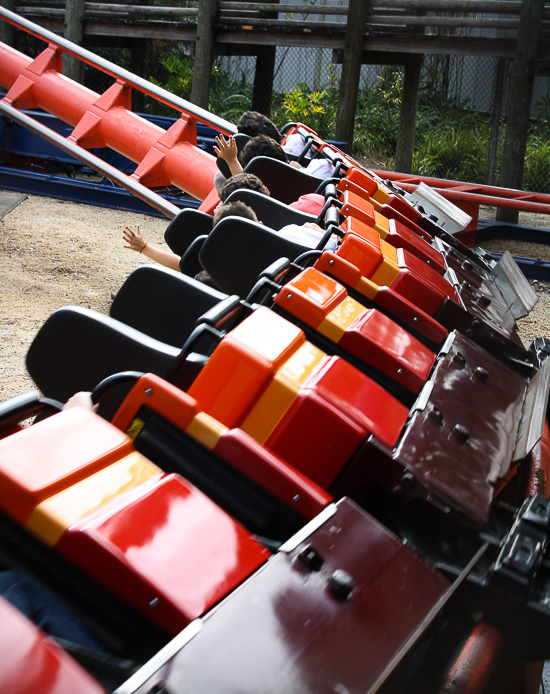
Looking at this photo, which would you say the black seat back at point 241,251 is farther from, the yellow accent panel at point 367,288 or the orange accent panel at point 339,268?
the yellow accent panel at point 367,288

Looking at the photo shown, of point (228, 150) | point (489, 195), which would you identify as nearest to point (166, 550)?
point (228, 150)

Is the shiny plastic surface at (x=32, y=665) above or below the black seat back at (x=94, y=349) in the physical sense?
below

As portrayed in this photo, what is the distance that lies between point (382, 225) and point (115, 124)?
216 cm

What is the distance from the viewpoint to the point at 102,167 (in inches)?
163

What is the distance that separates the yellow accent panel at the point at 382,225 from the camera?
109 inches

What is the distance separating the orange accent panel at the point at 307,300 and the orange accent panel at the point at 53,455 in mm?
743

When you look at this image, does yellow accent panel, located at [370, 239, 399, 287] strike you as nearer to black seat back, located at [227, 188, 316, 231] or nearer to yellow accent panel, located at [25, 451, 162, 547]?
black seat back, located at [227, 188, 316, 231]

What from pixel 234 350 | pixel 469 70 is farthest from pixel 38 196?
pixel 469 70

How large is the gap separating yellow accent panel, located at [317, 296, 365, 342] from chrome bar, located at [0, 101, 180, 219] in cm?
220

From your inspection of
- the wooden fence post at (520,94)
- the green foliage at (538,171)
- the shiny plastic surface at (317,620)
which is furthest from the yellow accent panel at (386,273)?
the green foliage at (538,171)

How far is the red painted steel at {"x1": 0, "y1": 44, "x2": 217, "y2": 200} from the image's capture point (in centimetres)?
399

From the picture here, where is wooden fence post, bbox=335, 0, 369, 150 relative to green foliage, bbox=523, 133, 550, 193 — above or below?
above

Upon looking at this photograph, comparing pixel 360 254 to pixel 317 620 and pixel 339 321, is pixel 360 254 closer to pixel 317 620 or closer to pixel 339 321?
pixel 339 321

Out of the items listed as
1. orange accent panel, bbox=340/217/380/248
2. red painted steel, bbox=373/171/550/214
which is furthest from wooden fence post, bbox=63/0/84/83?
orange accent panel, bbox=340/217/380/248
